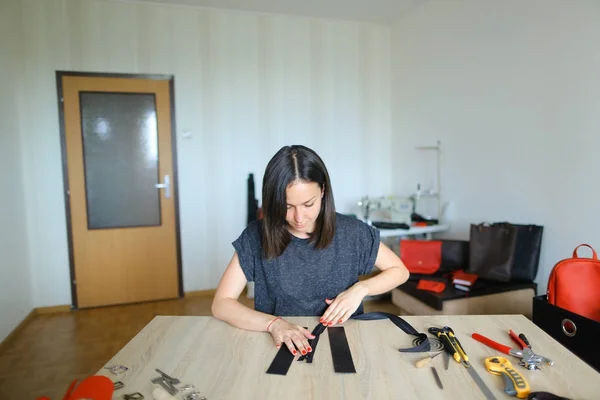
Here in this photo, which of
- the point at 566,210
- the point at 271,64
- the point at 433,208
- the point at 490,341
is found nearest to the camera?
the point at 490,341

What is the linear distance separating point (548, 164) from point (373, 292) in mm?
1784

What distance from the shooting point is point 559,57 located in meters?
2.39

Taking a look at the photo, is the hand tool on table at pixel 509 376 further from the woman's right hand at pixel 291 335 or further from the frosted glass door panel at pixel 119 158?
the frosted glass door panel at pixel 119 158

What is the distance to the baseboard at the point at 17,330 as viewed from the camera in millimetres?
2838

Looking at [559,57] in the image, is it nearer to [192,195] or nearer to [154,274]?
[192,195]

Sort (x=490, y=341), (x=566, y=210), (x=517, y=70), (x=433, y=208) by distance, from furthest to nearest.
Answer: (x=433, y=208) < (x=517, y=70) < (x=566, y=210) < (x=490, y=341)

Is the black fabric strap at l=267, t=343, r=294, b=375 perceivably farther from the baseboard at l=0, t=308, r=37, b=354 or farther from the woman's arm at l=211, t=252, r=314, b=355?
the baseboard at l=0, t=308, r=37, b=354

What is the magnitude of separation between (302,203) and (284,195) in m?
0.06

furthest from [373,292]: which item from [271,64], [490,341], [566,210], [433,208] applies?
[271,64]

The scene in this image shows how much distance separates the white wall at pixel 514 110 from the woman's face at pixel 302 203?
178cm

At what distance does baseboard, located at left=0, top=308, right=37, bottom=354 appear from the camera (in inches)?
112

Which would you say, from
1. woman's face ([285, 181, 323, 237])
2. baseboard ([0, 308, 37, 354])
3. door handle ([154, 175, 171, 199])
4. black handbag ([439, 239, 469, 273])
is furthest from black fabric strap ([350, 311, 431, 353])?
door handle ([154, 175, 171, 199])

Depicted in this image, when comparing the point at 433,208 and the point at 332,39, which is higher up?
the point at 332,39

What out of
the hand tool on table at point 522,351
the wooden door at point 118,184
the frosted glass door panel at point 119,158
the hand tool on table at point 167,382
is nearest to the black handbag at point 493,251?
the hand tool on table at point 522,351
